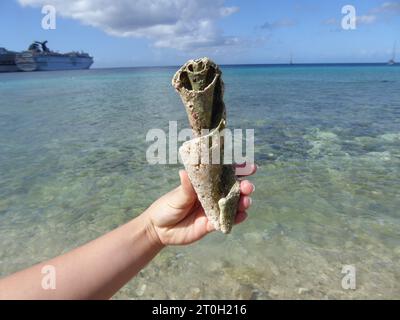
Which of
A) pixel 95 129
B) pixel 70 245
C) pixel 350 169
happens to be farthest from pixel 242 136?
pixel 70 245

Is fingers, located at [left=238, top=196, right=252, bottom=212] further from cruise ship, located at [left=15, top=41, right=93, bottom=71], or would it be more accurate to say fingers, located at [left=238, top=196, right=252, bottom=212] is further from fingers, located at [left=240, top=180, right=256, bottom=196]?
cruise ship, located at [left=15, top=41, right=93, bottom=71]

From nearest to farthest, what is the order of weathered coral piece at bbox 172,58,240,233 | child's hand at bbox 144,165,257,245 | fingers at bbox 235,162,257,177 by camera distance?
weathered coral piece at bbox 172,58,240,233
fingers at bbox 235,162,257,177
child's hand at bbox 144,165,257,245

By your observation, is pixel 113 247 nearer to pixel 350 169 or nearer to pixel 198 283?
pixel 198 283

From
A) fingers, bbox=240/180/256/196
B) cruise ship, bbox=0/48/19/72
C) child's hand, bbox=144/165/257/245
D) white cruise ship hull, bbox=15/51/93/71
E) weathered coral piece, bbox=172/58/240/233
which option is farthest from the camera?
white cruise ship hull, bbox=15/51/93/71

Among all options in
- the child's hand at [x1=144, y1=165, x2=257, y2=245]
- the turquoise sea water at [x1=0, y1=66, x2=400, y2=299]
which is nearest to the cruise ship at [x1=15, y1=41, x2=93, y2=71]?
the turquoise sea water at [x1=0, y1=66, x2=400, y2=299]

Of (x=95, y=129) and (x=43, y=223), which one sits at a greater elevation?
(x=95, y=129)

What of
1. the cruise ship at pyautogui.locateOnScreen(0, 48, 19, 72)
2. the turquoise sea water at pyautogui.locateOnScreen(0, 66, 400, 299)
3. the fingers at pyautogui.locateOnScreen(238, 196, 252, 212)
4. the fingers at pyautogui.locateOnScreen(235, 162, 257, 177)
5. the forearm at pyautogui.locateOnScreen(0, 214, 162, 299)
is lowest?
the turquoise sea water at pyautogui.locateOnScreen(0, 66, 400, 299)

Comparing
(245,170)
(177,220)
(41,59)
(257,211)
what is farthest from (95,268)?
(41,59)
